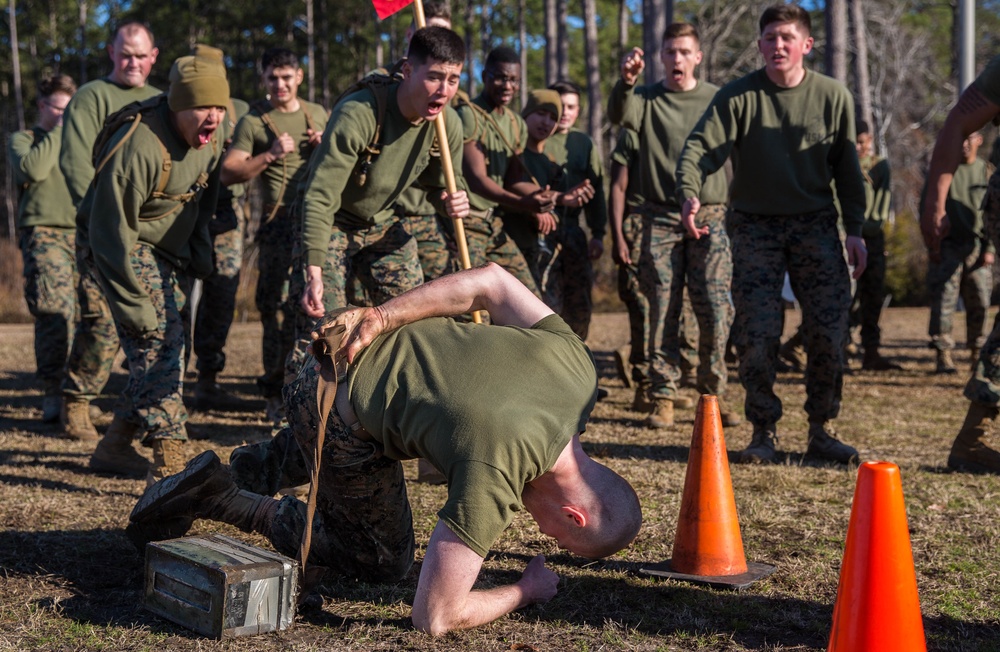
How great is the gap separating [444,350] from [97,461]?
3.27 meters

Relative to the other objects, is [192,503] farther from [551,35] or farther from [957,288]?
[551,35]

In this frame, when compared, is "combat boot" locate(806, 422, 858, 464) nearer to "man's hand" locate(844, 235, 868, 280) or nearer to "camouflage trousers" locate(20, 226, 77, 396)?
"man's hand" locate(844, 235, 868, 280)

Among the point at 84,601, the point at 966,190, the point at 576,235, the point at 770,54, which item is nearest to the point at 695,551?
the point at 84,601

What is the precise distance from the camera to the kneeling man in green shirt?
3.34 meters

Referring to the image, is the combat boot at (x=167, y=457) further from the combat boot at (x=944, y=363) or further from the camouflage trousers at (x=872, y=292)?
the combat boot at (x=944, y=363)

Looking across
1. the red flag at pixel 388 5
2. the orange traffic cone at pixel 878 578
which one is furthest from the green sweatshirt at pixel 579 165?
the orange traffic cone at pixel 878 578

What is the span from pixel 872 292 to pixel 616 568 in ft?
24.8

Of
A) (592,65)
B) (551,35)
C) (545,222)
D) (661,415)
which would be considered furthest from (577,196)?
(551,35)

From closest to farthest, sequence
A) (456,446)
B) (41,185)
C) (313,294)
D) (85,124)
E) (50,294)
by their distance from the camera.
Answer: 1. (456,446)
2. (313,294)
3. (85,124)
4. (50,294)
5. (41,185)

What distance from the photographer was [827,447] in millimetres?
6336

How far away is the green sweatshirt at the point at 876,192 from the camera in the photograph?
10664 millimetres

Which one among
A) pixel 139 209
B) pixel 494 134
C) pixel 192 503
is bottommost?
pixel 192 503

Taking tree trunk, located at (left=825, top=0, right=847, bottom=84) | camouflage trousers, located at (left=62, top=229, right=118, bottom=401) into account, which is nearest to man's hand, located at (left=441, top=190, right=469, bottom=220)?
camouflage trousers, located at (left=62, top=229, right=118, bottom=401)

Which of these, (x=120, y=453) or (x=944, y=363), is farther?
(x=944, y=363)
